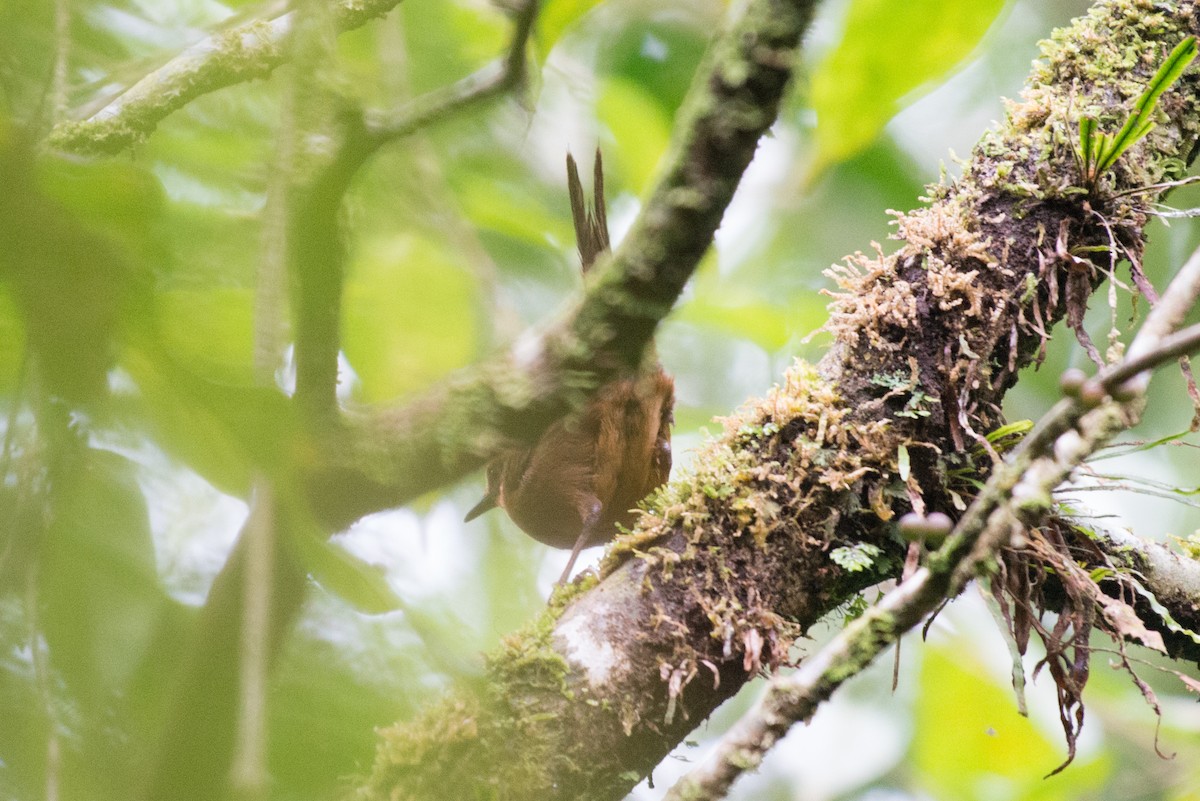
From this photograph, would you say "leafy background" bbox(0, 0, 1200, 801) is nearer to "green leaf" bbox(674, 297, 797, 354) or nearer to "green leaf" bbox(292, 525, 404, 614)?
"green leaf" bbox(292, 525, 404, 614)

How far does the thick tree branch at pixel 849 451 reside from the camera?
1.42m

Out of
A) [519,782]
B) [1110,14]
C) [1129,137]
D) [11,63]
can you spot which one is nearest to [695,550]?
[519,782]

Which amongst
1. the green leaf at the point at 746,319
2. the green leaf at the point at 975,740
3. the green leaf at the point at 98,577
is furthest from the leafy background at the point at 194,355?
the green leaf at the point at 975,740

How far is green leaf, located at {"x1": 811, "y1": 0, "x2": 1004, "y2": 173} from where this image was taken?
1497mm

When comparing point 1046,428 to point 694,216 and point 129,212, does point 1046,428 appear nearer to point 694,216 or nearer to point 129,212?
point 694,216

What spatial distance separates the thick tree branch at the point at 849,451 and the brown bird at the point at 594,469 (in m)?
0.79

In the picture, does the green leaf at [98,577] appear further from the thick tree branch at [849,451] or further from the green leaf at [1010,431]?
the green leaf at [1010,431]

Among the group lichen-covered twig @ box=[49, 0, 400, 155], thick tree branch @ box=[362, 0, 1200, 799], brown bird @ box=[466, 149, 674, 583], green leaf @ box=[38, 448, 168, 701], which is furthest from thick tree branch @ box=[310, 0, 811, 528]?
brown bird @ box=[466, 149, 674, 583]

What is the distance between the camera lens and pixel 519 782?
1.18 meters

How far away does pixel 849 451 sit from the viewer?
155 cm

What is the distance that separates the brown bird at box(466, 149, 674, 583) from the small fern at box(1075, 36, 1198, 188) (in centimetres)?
110

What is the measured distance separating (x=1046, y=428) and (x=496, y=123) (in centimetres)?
64

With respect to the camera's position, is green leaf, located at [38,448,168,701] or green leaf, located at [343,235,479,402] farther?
green leaf, located at [343,235,479,402]

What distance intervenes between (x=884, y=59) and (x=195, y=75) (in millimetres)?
1134
